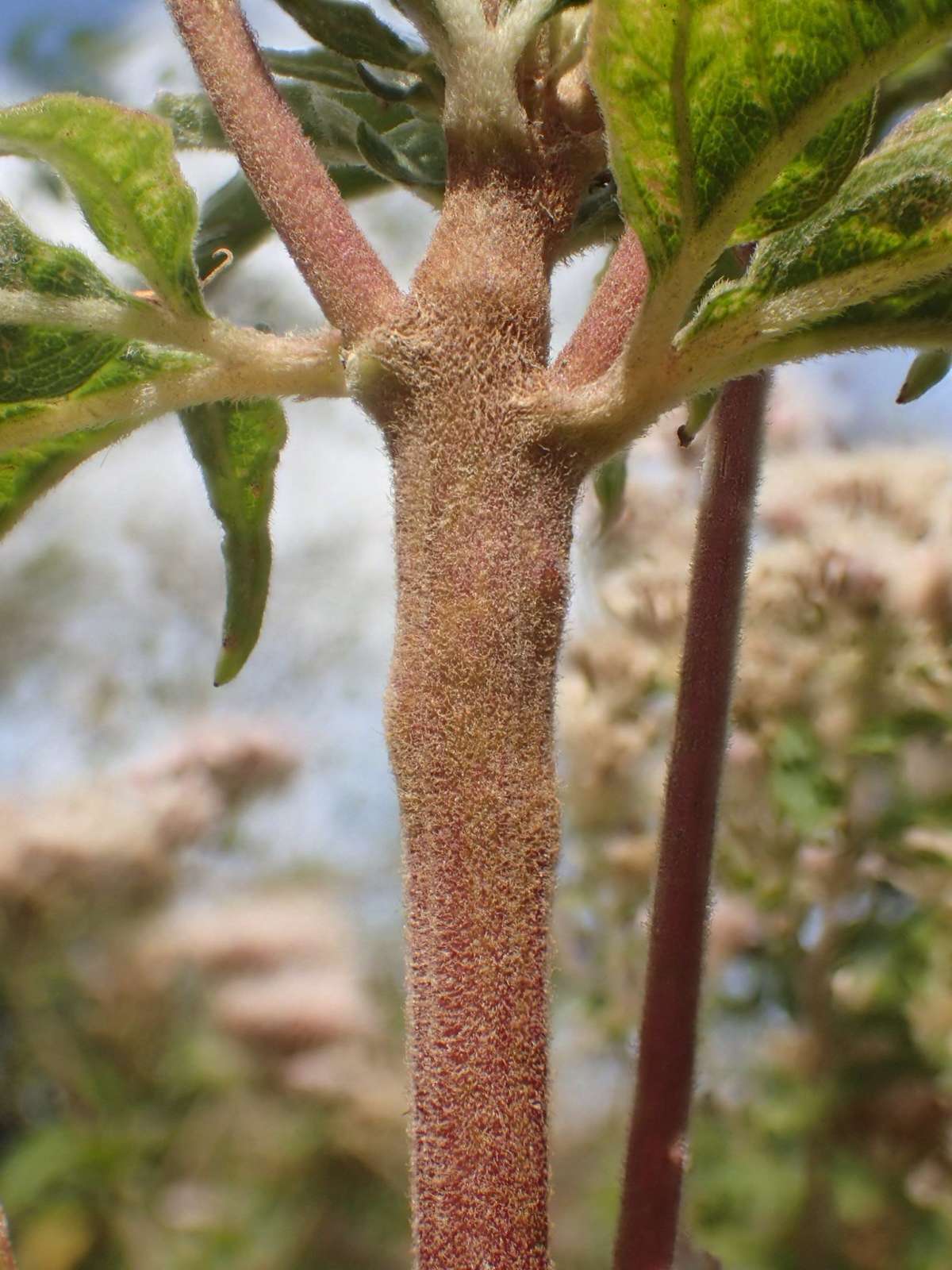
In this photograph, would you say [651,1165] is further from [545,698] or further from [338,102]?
[338,102]

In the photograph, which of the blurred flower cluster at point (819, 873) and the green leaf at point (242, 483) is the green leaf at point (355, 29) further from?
the blurred flower cluster at point (819, 873)

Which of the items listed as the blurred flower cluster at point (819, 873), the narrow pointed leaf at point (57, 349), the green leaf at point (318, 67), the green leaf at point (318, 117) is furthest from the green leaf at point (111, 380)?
the blurred flower cluster at point (819, 873)

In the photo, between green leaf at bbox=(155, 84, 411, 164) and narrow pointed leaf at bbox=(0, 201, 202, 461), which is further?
green leaf at bbox=(155, 84, 411, 164)

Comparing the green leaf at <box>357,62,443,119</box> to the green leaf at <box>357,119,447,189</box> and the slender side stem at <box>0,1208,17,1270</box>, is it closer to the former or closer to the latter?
the green leaf at <box>357,119,447,189</box>

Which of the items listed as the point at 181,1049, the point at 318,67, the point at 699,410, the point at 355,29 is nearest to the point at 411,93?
the point at 355,29

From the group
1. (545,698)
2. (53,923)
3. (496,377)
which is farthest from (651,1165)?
(53,923)

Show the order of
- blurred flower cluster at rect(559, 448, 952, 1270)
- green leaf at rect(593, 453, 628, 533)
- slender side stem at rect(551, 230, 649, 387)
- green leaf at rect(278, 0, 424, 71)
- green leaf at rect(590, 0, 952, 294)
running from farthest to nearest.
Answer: blurred flower cluster at rect(559, 448, 952, 1270) → green leaf at rect(593, 453, 628, 533) → green leaf at rect(278, 0, 424, 71) → slender side stem at rect(551, 230, 649, 387) → green leaf at rect(590, 0, 952, 294)

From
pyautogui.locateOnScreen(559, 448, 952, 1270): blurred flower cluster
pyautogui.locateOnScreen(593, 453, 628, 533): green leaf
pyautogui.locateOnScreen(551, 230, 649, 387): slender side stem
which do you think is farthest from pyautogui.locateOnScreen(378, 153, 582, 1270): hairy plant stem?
pyautogui.locateOnScreen(559, 448, 952, 1270): blurred flower cluster
